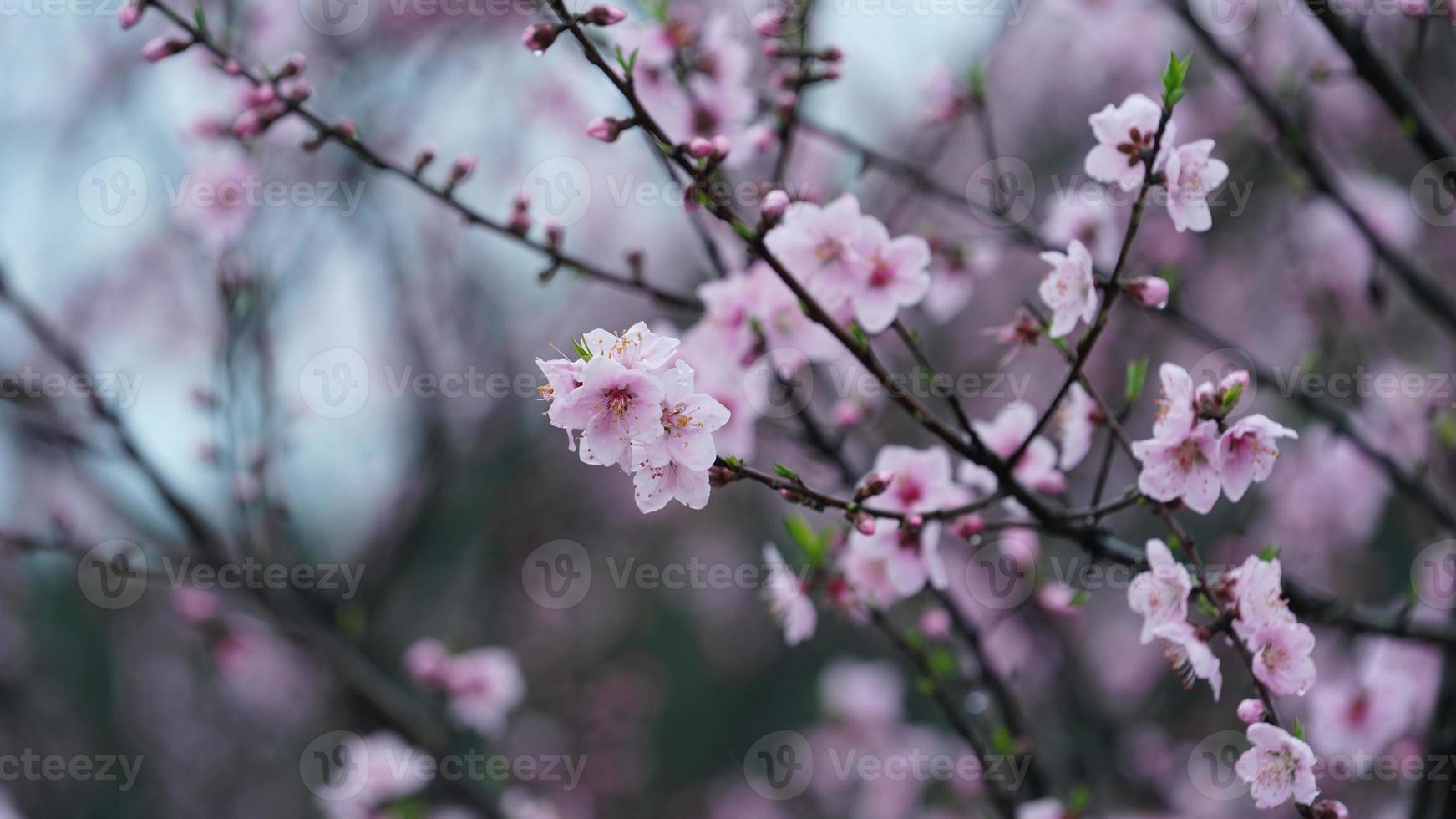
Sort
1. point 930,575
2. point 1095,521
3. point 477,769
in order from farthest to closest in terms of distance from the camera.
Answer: point 477,769, point 930,575, point 1095,521

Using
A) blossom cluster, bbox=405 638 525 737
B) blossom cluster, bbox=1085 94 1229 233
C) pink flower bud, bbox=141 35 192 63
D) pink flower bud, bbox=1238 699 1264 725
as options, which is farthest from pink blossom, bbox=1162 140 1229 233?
blossom cluster, bbox=405 638 525 737

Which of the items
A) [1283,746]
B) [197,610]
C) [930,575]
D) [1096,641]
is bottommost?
[1096,641]

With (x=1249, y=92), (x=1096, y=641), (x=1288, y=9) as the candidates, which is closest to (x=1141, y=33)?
(x=1288, y=9)

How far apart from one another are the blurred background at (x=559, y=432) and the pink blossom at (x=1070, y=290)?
18.9 inches

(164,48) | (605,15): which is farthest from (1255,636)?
(164,48)

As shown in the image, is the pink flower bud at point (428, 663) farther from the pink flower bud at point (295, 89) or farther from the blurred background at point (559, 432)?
the pink flower bud at point (295, 89)

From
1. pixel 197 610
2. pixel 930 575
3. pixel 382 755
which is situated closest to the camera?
pixel 930 575

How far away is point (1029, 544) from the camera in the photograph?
8.27ft

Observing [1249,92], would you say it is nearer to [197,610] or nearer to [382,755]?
[382,755]

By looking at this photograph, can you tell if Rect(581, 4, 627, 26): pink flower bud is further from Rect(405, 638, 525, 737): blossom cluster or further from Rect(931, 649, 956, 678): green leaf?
Rect(405, 638, 525, 737): blossom cluster

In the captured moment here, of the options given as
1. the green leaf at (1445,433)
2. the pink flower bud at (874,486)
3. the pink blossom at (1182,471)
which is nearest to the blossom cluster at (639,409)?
the pink flower bud at (874,486)

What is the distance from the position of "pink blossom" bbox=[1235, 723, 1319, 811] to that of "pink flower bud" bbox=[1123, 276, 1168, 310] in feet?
2.28

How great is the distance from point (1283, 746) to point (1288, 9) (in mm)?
4077

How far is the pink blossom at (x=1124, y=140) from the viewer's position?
1.72m
